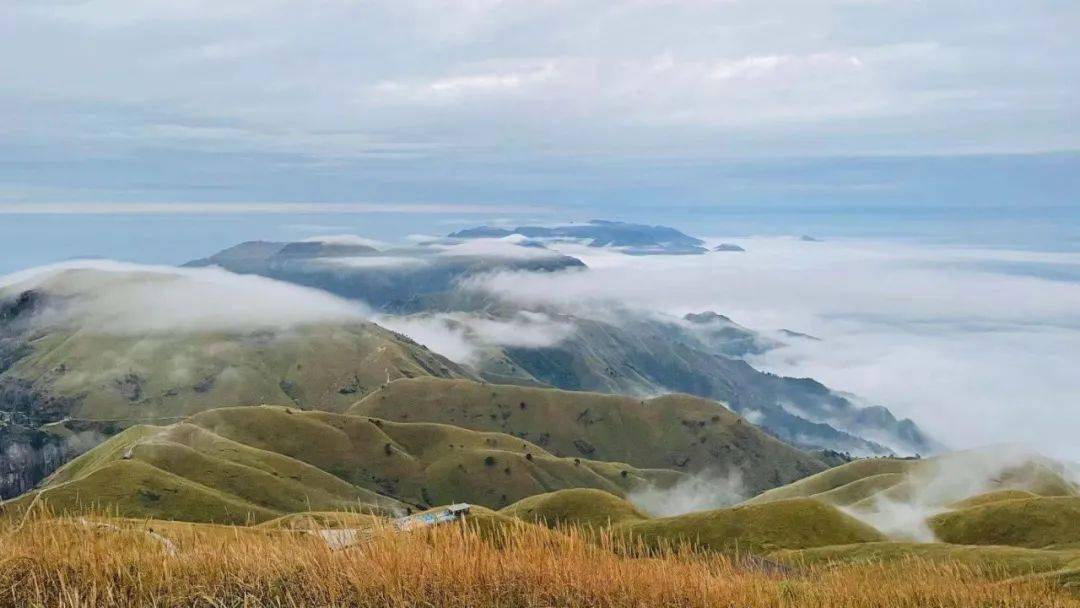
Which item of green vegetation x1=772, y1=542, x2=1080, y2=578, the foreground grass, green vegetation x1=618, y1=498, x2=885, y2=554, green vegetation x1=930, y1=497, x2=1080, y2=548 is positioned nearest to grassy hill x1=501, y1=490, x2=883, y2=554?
green vegetation x1=618, y1=498, x2=885, y2=554

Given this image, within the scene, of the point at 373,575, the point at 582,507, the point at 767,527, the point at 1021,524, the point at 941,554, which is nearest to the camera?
the point at 373,575

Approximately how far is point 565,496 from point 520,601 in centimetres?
14546

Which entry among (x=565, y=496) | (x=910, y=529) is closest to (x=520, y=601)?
(x=910, y=529)

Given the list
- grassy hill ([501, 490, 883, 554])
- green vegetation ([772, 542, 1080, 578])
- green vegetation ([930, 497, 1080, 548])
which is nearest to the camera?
green vegetation ([772, 542, 1080, 578])

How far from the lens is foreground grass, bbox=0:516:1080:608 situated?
44.2 feet

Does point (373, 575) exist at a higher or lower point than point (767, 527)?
higher

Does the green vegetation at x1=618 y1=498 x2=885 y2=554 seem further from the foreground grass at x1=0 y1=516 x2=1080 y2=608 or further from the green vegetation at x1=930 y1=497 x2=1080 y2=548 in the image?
the foreground grass at x1=0 y1=516 x2=1080 y2=608

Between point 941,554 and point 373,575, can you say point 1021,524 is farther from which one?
point 373,575

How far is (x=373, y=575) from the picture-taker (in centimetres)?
1354

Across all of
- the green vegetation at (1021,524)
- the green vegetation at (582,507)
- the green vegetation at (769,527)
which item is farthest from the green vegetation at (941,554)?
the green vegetation at (582,507)

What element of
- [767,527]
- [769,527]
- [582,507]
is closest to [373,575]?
[767,527]

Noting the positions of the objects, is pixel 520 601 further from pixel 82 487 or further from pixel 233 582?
pixel 82 487

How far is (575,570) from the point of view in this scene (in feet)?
46.4

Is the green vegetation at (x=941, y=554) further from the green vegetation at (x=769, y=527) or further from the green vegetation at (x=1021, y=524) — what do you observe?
the green vegetation at (x=1021, y=524)
